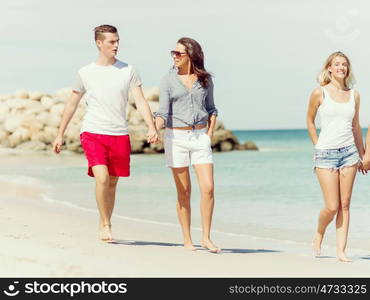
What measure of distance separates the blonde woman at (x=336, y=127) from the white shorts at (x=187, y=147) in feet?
2.97

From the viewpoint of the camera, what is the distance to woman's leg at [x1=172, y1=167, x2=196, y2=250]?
278 inches

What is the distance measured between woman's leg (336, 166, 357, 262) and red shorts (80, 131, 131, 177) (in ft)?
6.09

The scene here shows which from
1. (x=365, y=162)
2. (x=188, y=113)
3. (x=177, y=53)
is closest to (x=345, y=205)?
(x=365, y=162)

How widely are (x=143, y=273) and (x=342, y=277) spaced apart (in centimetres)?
155

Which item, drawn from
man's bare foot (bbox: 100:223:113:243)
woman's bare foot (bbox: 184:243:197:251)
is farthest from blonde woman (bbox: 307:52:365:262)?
man's bare foot (bbox: 100:223:113:243)

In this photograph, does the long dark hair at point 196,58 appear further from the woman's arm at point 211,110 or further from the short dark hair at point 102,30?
the short dark hair at point 102,30

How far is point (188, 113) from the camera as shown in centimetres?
692

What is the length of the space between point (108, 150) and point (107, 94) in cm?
49

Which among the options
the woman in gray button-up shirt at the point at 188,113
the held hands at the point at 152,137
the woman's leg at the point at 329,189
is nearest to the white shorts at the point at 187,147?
the woman in gray button-up shirt at the point at 188,113

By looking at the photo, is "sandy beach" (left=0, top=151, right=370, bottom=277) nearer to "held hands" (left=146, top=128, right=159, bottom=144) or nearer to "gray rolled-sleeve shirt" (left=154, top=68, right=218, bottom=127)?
"held hands" (left=146, top=128, right=159, bottom=144)

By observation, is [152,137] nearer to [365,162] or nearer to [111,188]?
[111,188]

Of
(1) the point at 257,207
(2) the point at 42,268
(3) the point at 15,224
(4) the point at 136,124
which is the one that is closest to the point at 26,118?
(4) the point at 136,124

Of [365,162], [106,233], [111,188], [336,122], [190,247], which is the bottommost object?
[190,247]

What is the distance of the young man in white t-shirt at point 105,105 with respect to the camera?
22.9 feet
